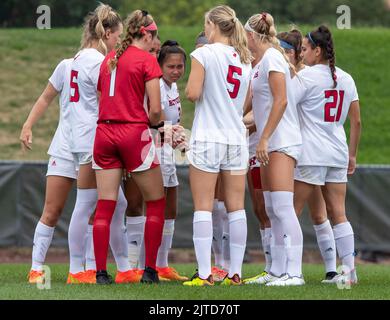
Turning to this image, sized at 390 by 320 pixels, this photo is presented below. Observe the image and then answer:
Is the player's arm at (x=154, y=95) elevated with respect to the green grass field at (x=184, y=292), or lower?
elevated

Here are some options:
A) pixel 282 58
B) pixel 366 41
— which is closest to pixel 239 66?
pixel 282 58

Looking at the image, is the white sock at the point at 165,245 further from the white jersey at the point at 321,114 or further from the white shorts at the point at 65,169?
the white jersey at the point at 321,114

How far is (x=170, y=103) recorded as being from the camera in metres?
9.59

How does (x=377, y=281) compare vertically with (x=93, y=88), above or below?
below

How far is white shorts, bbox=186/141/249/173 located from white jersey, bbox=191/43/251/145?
0.15ft

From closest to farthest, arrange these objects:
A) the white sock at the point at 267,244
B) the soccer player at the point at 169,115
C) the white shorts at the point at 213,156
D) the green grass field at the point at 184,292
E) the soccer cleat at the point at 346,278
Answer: the green grass field at the point at 184,292 → the white shorts at the point at 213,156 → the soccer cleat at the point at 346,278 → the soccer player at the point at 169,115 → the white sock at the point at 267,244

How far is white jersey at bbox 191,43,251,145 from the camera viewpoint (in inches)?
332

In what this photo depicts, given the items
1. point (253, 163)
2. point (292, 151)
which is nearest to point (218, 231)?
point (253, 163)

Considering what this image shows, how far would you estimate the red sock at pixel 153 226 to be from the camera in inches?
339

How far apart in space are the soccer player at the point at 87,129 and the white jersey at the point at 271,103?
1.37m

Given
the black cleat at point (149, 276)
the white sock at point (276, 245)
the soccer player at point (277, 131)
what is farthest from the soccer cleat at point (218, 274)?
the black cleat at point (149, 276)
